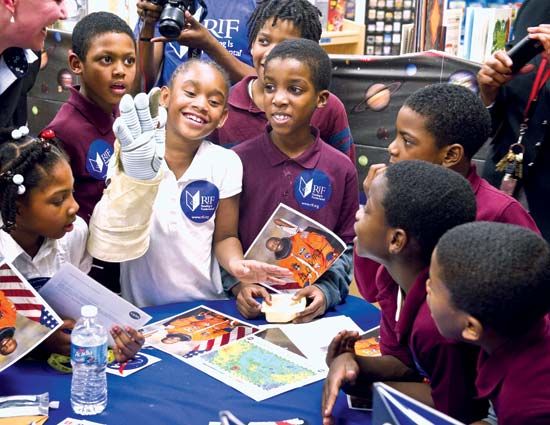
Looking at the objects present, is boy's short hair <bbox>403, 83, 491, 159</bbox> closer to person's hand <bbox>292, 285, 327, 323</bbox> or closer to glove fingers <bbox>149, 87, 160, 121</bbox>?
person's hand <bbox>292, 285, 327, 323</bbox>

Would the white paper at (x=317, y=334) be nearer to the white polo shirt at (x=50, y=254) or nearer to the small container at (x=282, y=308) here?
the small container at (x=282, y=308)

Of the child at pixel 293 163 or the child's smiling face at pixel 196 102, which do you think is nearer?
the child's smiling face at pixel 196 102

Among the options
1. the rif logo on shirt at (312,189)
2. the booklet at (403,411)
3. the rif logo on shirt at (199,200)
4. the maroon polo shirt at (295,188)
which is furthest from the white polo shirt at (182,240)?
the booklet at (403,411)

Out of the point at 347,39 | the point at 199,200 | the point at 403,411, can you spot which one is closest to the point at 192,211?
the point at 199,200

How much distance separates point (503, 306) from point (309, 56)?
1232 millimetres

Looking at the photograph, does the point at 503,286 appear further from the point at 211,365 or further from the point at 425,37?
the point at 425,37

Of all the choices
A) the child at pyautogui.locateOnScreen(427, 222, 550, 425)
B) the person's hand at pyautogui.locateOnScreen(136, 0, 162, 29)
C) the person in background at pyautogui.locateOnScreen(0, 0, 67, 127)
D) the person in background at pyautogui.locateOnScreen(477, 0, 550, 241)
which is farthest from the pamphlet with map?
the person's hand at pyautogui.locateOnScreen(136, 0, 162, 29)

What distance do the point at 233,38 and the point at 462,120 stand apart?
135 centimetres

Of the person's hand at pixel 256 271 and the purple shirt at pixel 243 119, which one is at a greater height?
the purple shirt at pixel 243 119

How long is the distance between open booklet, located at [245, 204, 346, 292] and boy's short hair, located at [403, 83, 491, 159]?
418 millimetres

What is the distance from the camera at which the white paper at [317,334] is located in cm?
175

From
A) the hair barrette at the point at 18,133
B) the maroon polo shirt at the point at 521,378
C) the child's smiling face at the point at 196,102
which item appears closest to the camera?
the maroon polo shirt at the point at 521,378

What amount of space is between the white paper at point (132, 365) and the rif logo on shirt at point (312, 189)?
723 millimetres

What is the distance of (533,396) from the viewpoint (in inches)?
46.6
